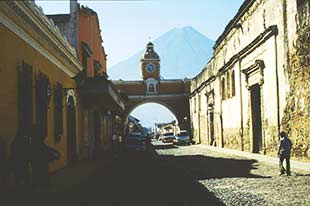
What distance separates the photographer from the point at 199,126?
164 ft

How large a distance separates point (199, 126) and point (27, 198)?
40509mm

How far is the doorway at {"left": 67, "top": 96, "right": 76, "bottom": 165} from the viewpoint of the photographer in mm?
20453

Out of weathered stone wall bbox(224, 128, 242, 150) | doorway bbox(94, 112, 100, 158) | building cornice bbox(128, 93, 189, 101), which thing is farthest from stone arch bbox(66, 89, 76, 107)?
building cornice bbox(128, 93, 189, 101)

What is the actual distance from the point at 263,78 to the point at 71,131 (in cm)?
941

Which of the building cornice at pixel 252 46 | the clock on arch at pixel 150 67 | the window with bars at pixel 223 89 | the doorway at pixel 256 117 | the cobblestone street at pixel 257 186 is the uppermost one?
the clock on arch at pixel 150 67

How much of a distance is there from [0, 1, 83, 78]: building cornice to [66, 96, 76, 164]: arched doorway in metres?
2.38

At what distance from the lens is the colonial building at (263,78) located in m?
18.5

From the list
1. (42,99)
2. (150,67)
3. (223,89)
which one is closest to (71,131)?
(42,99)

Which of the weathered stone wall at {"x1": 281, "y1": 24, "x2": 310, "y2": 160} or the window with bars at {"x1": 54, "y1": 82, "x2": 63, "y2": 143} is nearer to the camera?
the window with bars at {"x1": 54, "y1": 82, "x2": 63, "y2": 143}

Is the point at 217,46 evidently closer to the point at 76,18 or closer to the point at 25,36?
A: the point at 76,18

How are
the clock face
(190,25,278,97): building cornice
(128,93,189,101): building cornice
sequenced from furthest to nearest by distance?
1. the clock face
2. (128,93,189,101): building cornice
3. (190,25,278,97): building cornice

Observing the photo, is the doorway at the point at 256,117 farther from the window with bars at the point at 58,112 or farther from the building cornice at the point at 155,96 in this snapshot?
the building cornice at the point at 155,96

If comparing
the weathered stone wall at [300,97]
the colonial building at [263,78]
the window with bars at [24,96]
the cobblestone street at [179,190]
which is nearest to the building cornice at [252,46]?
the colonial building at [263,78]

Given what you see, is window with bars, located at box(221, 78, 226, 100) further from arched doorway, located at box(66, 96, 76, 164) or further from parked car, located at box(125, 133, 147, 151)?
arched doorway, located at box(66, 96, 76, 164)
